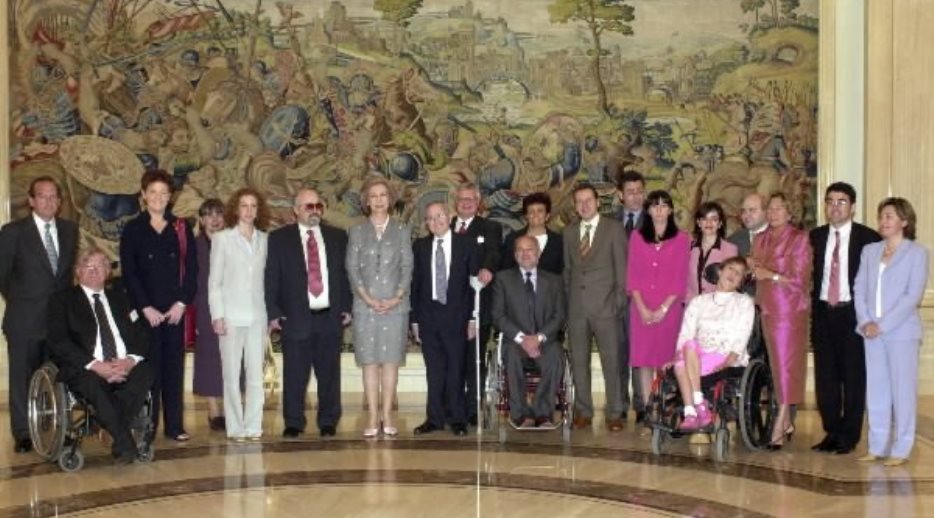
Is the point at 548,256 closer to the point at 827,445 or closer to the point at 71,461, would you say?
the point at 827,445

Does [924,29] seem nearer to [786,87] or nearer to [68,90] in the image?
[786,87]

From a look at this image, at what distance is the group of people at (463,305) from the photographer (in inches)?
334

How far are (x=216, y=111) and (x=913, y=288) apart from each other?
6.89 m

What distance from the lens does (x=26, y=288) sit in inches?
356

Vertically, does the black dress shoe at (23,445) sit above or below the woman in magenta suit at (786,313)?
below

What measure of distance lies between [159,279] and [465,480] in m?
2.84

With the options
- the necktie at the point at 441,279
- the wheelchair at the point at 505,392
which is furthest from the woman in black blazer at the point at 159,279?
the wheelchair at the point at 505,392

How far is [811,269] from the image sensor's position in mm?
8992

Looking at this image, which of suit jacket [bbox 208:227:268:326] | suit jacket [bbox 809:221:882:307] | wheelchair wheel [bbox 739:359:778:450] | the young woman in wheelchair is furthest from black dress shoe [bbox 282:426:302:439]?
suit jacket [bbox 809:221:882:307]

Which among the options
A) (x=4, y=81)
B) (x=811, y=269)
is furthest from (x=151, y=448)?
(x=4, y=81)

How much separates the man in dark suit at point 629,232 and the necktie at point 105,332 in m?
3.77

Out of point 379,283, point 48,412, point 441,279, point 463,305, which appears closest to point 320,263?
point 379,283

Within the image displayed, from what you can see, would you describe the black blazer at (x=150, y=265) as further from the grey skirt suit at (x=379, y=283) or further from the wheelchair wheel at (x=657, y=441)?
the wheelchair wheel at (x=657, y=441)

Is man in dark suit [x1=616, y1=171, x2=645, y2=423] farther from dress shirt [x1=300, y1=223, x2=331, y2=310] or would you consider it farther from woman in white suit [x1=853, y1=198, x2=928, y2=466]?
dress shirt [x1=300, y1=223, x2=331, y2=310]
